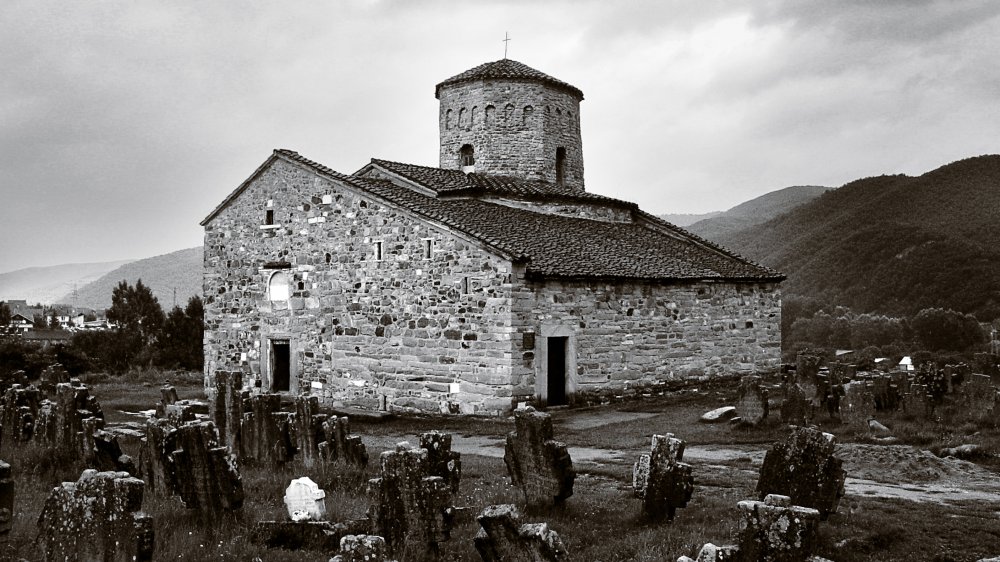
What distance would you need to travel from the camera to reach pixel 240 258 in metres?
20.9

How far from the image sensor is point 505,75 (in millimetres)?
24672

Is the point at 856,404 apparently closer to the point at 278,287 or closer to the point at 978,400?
the point at 978,400

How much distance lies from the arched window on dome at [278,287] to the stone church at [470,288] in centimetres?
3

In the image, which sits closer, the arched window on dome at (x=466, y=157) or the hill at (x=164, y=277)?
the arched window on dome at (x=466, y=157)

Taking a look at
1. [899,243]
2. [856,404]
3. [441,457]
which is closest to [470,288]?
[856,404]

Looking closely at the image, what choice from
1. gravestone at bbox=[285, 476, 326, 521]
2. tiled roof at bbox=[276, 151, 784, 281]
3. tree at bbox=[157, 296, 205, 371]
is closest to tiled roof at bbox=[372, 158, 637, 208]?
tiled roof at bbox=[276, 151, 784, 281]

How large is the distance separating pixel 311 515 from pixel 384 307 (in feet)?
35.8

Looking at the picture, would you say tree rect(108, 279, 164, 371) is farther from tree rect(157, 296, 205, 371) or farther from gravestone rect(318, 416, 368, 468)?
gravestone rect(318, 416, 368, 468)

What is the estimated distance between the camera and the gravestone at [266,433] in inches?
412

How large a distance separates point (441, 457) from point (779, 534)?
13.6 ft

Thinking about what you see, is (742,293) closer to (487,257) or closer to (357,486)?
(487,257)

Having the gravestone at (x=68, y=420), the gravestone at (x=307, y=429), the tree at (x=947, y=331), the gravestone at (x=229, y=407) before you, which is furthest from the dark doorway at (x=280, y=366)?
the tree at (x=947, y=331)

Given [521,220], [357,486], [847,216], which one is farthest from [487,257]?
[847,216]

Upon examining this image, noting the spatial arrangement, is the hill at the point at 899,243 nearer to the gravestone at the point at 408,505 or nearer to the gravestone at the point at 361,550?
the gravestone at the point at 408,505
